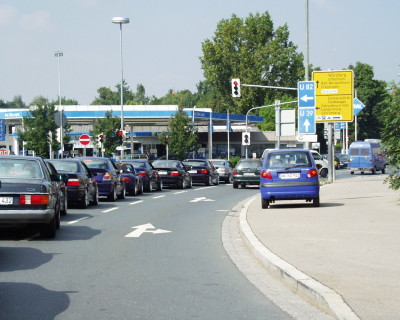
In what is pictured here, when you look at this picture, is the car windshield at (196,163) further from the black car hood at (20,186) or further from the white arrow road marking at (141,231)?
the black car hood at (20,186)

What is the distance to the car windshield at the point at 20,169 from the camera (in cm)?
1420

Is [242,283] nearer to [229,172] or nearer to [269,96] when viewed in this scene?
[229,172]

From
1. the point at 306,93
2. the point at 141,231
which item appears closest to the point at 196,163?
the point at 306,93

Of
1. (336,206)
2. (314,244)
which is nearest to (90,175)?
(336,206)

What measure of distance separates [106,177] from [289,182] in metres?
7.41

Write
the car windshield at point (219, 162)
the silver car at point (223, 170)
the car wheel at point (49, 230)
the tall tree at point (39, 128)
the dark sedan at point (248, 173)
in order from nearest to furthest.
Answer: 1. the car wheel at point (49, 230)
2. the dark sedan at point (248, 173)
3. the silver car at point (223, 170)
4. the car windshield at point (219, 162)
5. the tall tree at point (39, 128)

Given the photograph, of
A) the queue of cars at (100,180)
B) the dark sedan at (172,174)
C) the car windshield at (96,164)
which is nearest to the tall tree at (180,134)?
the queue of cars at (100,180)

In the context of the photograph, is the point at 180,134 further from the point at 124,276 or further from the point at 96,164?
the point at 124,276

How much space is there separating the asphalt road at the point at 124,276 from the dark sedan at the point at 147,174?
16.6 m

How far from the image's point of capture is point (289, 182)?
21.2m

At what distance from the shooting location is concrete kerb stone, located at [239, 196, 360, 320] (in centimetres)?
684

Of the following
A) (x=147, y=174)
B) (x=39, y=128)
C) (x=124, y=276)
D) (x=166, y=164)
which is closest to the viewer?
(x=124, y=276)

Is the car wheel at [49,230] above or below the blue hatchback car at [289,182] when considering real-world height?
below

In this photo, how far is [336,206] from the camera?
21078mm
